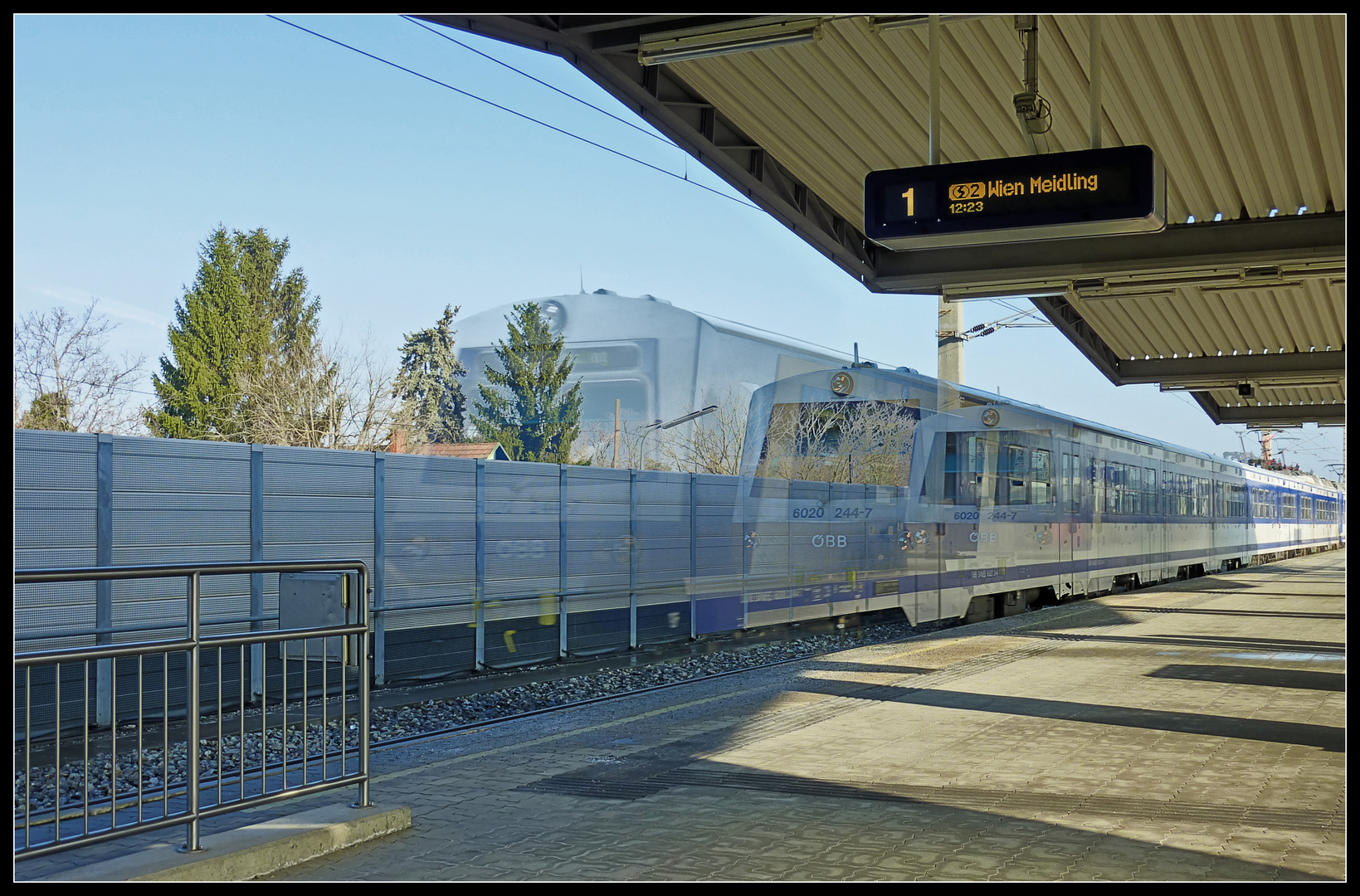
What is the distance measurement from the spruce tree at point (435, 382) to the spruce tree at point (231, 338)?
479 cm

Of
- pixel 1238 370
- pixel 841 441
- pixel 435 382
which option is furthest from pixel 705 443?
pixel 435 382

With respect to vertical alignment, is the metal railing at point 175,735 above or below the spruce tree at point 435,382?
below

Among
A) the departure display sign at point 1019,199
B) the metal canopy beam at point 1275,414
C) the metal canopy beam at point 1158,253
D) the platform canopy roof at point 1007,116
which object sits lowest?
the metal canopy beam at point 1275,414

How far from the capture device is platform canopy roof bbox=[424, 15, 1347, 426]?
28.2ft

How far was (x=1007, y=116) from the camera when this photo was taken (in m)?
10.3

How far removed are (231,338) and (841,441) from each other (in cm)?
3655

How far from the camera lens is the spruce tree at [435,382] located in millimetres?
49719

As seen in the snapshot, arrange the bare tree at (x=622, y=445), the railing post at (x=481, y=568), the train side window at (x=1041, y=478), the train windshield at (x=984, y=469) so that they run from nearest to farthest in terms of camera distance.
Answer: the railing post at (x=481, y=568), the train windshield at (x=984, y=469), the train side window at (x=1041, y=478), the bare tree at (x=622, y=445)

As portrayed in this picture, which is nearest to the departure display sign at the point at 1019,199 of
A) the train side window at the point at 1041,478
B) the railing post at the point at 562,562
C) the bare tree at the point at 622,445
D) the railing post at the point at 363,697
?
the railing post at the point at 363,697

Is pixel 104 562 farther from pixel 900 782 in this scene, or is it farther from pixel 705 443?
pixel 705 443

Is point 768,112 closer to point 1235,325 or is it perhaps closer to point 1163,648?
point 1163,648

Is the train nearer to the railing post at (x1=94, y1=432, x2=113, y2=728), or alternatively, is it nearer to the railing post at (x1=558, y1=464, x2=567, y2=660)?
the railing post at (x1=558, y1=464, x2=567, y2=660)

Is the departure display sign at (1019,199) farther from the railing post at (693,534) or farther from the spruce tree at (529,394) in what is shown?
the spruce tree at (529,394)
